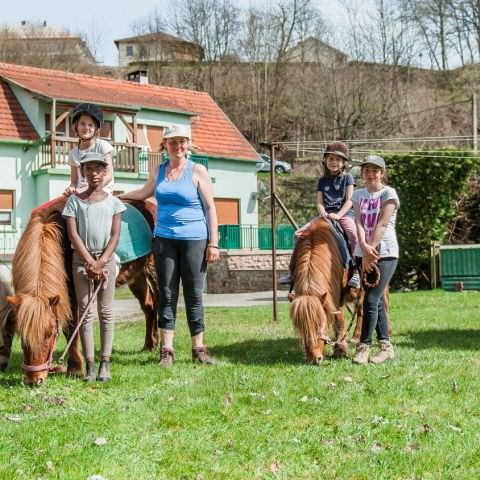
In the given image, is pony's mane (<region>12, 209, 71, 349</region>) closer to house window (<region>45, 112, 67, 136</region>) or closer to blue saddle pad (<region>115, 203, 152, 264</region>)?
blue saddle pad (<region>115, 203, 152, 264</region>)

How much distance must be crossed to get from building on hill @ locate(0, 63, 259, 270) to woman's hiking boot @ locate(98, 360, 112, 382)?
20.4 m

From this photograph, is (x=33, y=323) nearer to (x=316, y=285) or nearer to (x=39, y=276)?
(x=39, y=276)

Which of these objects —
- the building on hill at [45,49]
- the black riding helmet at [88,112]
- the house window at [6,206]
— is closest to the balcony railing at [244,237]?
the house window at [6,206]

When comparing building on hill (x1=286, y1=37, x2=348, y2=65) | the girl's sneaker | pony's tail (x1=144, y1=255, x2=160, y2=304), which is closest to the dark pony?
pony's tail (x1=144, y1=255, x2=160, y2=304)

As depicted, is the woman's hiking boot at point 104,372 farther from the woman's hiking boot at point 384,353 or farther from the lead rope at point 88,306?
the woman's hiking boot at point 384,353

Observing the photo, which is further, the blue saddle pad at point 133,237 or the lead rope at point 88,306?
the blue saddle pad at point 133,237

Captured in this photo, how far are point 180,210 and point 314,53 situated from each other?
45742mm

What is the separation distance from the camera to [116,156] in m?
31.1

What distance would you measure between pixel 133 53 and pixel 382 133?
26.5 metres

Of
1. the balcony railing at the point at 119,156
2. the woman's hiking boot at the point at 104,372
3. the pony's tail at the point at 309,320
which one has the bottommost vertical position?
the woman's hiking boot at the point at 104,372

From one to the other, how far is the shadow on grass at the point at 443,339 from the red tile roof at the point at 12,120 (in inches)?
890

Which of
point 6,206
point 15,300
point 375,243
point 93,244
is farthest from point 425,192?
point 6,206

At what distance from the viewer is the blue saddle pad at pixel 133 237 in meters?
7.82

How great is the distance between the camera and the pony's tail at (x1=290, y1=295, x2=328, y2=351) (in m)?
6.87
